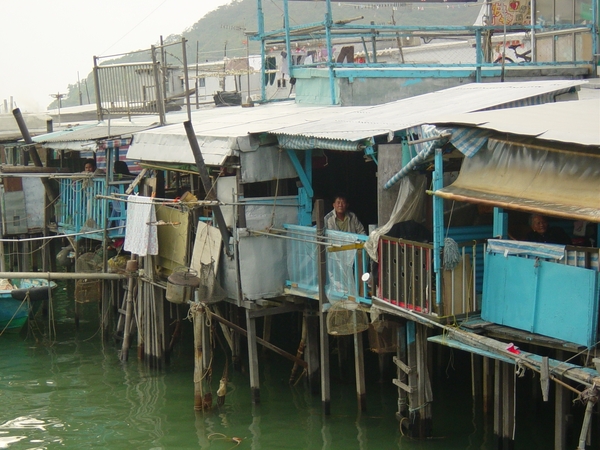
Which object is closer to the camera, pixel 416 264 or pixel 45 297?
pixel 416 264

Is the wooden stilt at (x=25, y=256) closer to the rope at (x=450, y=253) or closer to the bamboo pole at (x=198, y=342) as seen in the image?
the bamboo pole at (x=198, y=342)

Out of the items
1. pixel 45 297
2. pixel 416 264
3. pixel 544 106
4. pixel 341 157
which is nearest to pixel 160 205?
pixel 341 157

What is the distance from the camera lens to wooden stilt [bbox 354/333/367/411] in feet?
38.9

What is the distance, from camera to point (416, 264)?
10.1 m

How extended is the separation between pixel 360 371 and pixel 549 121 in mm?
4471

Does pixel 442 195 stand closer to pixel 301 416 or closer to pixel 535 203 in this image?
pixel 535 203

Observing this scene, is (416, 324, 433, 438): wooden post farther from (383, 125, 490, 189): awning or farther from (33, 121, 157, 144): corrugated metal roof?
(33, 121, 157, 144): corrugated metal roof

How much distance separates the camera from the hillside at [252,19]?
55906 millimetres

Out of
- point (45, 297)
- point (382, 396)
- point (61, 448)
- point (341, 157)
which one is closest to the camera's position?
point (61, 448)

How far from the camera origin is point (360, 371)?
1201 cm

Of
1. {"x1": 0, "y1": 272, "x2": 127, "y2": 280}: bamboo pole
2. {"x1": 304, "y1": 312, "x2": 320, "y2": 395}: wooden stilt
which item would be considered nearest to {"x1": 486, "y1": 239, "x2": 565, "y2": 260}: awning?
{"x1": 304, "y1": 312, "x2": 320, "y2": 395}: wooden stilt

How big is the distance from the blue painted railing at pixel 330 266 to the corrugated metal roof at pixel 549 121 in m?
2.32

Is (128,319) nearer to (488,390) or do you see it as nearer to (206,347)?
(206,347)

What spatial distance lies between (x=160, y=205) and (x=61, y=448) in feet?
13.9
